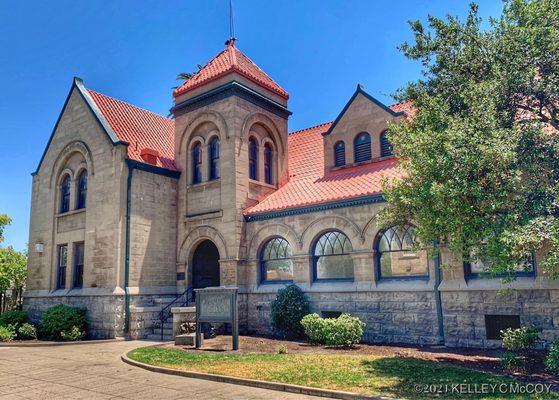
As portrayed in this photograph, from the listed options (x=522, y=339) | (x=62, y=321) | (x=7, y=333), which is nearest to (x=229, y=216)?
(x=62, y=321)

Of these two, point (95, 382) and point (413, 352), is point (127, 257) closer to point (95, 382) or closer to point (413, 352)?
point (95, 382)

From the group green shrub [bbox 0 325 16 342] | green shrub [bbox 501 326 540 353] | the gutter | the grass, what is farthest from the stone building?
the grass

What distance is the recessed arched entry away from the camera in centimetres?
2084

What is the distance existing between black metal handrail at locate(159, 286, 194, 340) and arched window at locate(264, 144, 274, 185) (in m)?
6.24

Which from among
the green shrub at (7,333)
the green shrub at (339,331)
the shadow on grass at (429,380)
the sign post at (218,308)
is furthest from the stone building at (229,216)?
the shadow on grass at (429,380)

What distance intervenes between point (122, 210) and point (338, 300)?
9.60 meters

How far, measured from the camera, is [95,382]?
9.78 metres

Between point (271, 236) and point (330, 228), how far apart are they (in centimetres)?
280

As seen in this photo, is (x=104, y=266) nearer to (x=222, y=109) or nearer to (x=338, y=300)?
(x=222, y=109)

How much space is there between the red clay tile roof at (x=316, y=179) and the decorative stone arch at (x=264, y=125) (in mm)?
1439

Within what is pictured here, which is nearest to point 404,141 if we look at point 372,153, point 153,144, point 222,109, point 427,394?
point 427,394

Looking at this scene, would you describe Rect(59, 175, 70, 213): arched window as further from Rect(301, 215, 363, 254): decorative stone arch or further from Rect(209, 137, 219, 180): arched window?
Rect(301, 215, 363, 254): decorative stone arch

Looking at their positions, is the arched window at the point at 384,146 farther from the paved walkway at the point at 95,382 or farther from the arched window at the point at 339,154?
the paved walkway at the point at 95,382

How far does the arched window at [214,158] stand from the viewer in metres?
20.4
